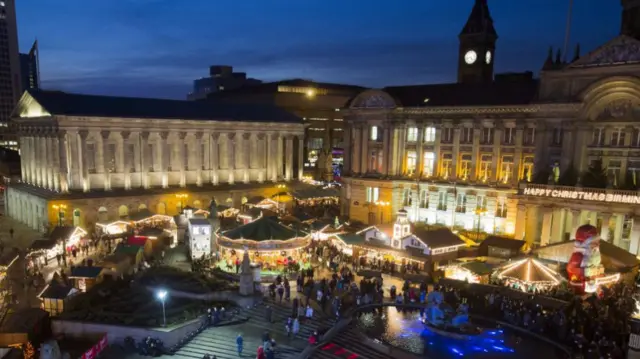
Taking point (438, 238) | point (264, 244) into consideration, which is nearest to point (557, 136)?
point (438, 238)

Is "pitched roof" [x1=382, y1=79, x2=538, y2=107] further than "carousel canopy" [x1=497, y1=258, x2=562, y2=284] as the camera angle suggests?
Yes

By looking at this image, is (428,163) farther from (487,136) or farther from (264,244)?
(264,244)

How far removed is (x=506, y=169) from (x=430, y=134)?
29.6 ft

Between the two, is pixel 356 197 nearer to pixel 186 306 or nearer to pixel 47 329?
pixel 186 306

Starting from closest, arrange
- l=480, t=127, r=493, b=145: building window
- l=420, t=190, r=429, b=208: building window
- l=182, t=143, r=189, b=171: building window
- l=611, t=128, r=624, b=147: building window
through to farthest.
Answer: l=611, t=128, r=624, b=147: building window < l=480, t=127, r=493, b=145: building window < l=420, t=190, r=429, b=208: building window < l=182, t=143, r=189, b=171: building window

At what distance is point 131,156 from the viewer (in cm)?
5925

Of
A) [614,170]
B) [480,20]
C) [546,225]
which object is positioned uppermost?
[480,20]

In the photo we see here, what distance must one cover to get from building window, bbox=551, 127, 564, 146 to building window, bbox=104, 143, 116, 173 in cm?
4835

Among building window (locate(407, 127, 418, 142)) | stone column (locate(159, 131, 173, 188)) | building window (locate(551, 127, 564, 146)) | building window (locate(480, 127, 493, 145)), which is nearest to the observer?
building window (locate(551, 127, 564, 146))

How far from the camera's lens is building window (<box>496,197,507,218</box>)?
4766 centimetres

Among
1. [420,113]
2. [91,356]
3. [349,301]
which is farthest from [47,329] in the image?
[420,113]

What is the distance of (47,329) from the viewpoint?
27.3 meters

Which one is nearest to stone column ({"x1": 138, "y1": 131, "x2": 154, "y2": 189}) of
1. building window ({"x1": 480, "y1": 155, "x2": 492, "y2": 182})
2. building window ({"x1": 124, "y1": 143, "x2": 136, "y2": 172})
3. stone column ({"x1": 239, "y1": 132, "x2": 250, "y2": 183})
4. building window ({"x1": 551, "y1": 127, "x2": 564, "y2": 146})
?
building window ({"x1": 124, "y1": 143, "x2": 136, "y2": 172})

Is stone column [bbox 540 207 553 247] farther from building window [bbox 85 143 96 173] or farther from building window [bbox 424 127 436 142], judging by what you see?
building window [bbox 85 143 96 173]
